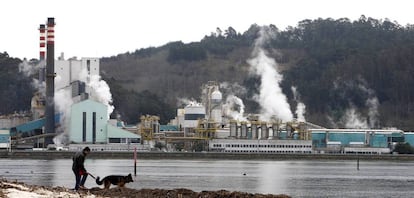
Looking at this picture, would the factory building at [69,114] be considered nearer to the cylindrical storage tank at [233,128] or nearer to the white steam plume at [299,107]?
the cylindrical storage tank at [233,128]

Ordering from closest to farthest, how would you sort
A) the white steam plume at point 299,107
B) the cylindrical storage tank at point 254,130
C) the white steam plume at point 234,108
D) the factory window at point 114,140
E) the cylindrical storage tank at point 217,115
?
1. the factory window at point 114,140
2. the cylindrical storage tank at point 254,130
3. the cylindrical storage tank at point 217,115
4. the white steam plume at point 234,108
5. the white steam plume at point 299,107

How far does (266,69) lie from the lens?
165 meters

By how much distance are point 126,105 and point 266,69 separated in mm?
36883

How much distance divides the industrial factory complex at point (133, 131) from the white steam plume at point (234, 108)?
475 centimetres

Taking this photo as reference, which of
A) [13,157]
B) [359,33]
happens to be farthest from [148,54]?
[13,157]

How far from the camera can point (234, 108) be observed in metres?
134

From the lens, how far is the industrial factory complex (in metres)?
111

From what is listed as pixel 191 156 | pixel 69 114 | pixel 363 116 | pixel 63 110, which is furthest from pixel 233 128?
pixel 363 116

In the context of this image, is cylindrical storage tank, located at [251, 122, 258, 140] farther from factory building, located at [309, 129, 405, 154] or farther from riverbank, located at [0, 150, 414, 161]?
factory building, located at [309, 129, 405, 154]

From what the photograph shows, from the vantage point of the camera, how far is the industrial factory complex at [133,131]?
364ft

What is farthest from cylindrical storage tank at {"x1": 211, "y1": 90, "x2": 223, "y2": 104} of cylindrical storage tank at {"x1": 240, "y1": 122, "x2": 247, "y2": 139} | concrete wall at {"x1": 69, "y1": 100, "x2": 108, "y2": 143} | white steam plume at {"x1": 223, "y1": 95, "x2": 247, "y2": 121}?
concrete wall at {"x1": 69, "y1": 100, "x2": 108, "y2": 143}

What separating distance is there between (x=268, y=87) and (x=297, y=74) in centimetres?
1681

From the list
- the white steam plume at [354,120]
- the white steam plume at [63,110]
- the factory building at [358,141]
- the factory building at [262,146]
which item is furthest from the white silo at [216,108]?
the white steam plume at [354,120]

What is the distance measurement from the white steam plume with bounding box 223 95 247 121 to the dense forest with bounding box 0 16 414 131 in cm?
681
